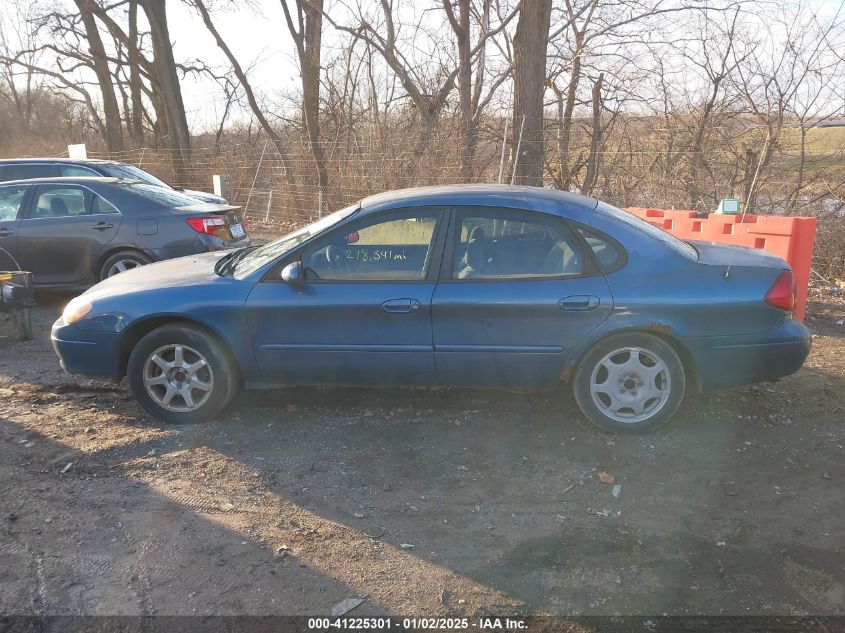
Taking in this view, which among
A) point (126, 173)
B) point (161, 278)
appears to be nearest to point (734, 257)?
point (161, 278)

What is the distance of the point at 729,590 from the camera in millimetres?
2861

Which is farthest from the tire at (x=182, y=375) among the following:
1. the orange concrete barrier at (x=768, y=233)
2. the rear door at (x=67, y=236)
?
the orange concrete barrier at (x=768, y=233)

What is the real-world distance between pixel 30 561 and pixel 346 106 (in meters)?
17.2

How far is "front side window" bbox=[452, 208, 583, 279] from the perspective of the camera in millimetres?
4270

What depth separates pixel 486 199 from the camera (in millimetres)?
4414

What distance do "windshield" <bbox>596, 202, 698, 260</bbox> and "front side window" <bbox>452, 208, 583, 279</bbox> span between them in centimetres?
44

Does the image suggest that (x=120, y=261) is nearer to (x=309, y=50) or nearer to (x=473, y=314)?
(x=473, y=314)

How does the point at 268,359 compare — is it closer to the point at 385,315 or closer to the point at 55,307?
the point at 385,315

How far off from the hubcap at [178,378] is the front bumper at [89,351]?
0.28 m

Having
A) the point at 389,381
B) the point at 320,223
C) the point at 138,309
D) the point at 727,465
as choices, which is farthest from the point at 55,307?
the point at 727,465

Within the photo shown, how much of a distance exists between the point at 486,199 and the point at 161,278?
2.32 metres

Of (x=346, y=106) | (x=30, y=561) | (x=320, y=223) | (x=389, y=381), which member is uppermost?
(x=346, y=106)

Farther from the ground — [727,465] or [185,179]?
[185,179]

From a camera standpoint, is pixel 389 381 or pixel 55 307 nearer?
pixel 389 381
